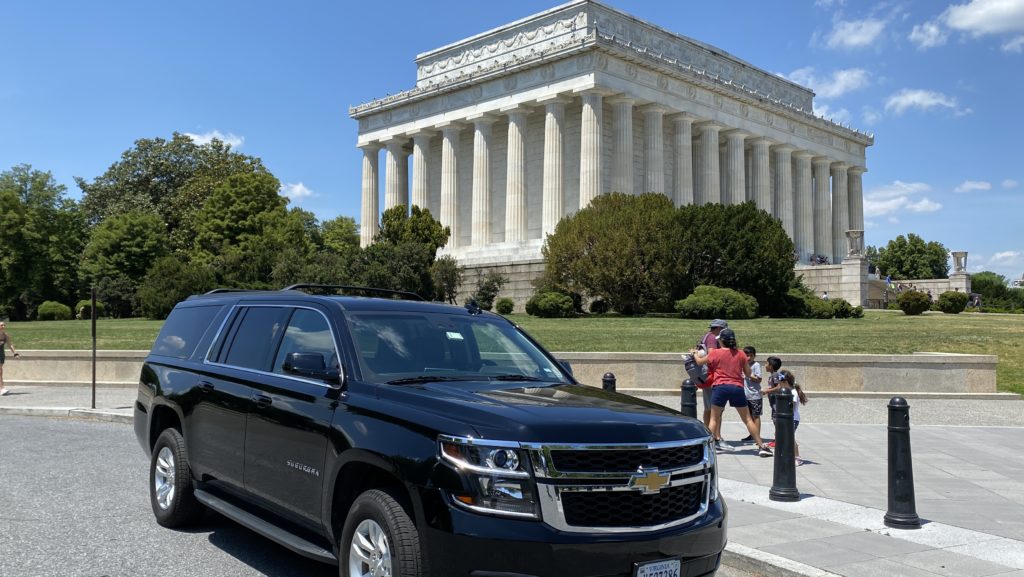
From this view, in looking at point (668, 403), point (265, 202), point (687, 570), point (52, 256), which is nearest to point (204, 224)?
point (265, 202)

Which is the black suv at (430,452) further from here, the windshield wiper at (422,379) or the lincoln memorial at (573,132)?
the lincoln memorial at (573,132)

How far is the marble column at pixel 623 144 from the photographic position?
193ft

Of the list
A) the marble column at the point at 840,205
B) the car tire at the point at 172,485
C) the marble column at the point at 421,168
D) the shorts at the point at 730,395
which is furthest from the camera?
the marble column at the point at 840,205

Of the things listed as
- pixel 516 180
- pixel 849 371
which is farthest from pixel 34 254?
pixel 849 371

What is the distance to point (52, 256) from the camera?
6575 centimetres

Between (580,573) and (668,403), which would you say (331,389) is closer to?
(580,573)

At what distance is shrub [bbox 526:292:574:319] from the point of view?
40.2 m

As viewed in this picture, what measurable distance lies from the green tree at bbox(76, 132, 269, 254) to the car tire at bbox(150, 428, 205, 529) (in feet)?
239

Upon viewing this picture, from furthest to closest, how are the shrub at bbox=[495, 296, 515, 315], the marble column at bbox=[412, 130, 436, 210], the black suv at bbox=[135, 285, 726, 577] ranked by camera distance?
the marble column at bbox=[412, 130, 436, 210] < the shrub at bbox=[495, 296, 515, 315] < the black suv at bbox=[135, 285, 726, 577]

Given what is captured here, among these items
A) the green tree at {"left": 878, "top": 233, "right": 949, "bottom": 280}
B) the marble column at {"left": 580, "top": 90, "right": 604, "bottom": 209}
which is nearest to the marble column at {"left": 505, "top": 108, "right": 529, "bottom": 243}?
the marble column at {"left": 580, "top": 90, "right": 604, "bottom": 209}

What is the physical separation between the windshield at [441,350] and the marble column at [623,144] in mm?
53345

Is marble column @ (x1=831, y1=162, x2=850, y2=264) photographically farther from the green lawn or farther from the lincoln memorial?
the green lawn

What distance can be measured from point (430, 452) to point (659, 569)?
4.54 feet

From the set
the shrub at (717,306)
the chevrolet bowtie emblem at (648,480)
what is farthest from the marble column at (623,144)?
the chevrolet bowtie emblem at (648,480)
